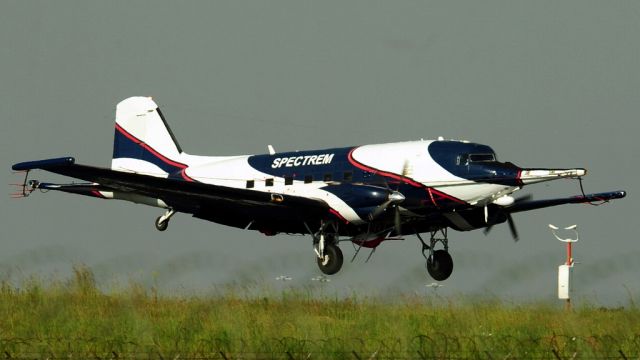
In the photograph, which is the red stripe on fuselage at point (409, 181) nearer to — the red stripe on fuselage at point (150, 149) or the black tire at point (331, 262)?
the black tire at point (331, 262)

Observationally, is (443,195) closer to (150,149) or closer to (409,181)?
(409,181)

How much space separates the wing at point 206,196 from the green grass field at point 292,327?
5135mm

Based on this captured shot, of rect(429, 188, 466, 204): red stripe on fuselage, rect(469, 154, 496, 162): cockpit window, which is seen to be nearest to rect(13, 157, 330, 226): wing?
rect(429, 188, 466, 204): red stripe on fuselage

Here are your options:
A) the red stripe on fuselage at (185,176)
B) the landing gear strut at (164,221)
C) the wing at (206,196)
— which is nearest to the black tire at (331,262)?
the wing at (206,196)

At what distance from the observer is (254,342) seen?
90.6 feet

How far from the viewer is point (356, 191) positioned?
3956cm

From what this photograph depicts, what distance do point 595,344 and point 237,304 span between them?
31.3 feet

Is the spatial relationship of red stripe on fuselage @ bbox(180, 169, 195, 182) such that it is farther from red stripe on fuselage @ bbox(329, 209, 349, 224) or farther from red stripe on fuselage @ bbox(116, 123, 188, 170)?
red stripe on fuselage @ bbox(329, 209, 349, 224)

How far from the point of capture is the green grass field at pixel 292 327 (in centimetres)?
2712

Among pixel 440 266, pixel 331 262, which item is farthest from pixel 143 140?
pixel 440 266

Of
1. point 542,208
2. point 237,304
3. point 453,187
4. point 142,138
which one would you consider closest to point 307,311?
point 237,304

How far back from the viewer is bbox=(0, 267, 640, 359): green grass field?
2712 cm

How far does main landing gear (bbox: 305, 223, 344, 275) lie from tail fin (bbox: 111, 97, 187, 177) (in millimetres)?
9454

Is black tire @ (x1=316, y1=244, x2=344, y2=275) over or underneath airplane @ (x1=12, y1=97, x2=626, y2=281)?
underneath
